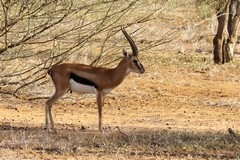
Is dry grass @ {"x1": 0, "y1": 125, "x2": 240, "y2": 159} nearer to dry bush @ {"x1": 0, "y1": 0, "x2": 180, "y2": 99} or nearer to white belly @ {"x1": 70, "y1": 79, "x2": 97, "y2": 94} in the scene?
white belly @ {"x1": 70, "y1": 79, "x2": 97, "y2": 94}

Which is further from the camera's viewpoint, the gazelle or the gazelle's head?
the gazelle's head

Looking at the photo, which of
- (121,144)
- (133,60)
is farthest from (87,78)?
(121,144)

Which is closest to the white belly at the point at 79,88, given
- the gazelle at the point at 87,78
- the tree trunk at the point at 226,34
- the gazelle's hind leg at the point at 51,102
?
the gazelle at the point at 87,78

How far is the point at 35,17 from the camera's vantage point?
9.11m

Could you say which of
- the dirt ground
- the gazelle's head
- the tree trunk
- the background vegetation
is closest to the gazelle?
the gazelle's head

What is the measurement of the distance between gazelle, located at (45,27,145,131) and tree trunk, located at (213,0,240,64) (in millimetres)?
8943

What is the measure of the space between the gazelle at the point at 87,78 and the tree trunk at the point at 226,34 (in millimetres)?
8943

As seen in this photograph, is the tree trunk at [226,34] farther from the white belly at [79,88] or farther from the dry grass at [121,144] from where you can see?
the dry grass at [121,144]

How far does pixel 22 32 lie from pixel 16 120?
9.56 feet

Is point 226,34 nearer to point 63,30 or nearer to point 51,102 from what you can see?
point 51,102

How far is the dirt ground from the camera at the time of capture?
11.4 metres

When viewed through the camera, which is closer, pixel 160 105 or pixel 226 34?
pixel 160 105

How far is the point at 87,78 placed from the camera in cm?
980

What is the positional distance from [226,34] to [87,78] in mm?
10206
